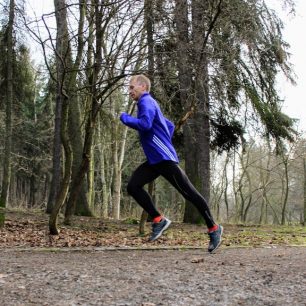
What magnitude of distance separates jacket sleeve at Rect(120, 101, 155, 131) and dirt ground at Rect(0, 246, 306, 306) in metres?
1.46

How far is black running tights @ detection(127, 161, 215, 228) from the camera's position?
566 centimetres

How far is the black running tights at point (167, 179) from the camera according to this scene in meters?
5.66

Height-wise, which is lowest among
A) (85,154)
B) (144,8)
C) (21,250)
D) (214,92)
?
(21,250)

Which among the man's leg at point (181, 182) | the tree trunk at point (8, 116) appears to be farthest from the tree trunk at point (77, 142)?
the man's leg at point (181, 182)

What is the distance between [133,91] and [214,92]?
17.3 feet

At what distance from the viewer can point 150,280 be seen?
4066 millimetres

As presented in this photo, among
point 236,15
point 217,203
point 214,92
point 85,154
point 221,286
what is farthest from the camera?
point 217,203

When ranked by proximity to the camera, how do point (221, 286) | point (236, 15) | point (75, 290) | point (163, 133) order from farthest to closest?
point (236, 15) < point (163, 133) < point (221, 286) < point (75, 290)

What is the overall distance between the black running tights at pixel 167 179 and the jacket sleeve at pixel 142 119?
1.77 ft

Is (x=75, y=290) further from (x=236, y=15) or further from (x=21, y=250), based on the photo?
(x=236, y=15)

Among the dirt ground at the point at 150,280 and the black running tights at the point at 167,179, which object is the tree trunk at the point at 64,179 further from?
the black running tights at the point at 167,179

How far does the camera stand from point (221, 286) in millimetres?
3912

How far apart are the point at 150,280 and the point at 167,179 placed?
1851mm

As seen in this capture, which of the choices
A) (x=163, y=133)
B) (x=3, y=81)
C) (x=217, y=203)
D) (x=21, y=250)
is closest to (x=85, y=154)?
(x=21, y=250)
